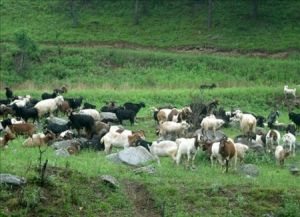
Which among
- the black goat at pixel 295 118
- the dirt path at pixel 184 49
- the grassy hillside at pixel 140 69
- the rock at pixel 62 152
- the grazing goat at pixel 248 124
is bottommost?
the grassy hillside at pixel 140 69

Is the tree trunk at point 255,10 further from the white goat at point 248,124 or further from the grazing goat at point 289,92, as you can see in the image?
the white goat at point 248,124

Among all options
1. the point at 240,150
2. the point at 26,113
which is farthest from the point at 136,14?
the point at 240,150

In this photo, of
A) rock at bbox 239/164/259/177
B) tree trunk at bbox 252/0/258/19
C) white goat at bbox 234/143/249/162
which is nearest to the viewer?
rock at bbox 239/164/259/177

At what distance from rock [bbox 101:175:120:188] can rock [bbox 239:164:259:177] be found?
460 cm

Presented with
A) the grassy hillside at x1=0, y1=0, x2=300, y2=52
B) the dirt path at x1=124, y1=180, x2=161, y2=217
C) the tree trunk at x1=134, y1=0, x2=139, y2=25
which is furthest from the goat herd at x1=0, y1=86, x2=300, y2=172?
the tree trunk at x1=134, y1=0, x2=139, y2=25

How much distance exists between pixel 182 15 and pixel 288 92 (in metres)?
28.9

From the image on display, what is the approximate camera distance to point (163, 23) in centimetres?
6694

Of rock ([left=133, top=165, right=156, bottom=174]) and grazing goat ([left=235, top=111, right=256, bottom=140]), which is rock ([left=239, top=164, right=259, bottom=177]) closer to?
rock ([left=133, top=165, right=156, bottom=174])

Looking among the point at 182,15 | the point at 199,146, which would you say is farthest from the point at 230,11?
the point at 199,146

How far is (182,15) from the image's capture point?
2709 inches

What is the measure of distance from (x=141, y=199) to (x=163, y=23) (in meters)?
49.5

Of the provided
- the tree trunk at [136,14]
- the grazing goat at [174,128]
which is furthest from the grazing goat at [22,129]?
the tree trunk at [136,14]

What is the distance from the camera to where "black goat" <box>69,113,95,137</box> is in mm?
25953

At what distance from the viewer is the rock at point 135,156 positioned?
21.5 m
